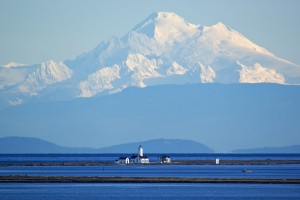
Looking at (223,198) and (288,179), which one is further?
(288,179)

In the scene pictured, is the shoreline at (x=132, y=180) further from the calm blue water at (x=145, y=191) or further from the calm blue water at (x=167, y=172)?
the calm blue water at (x=167, y=172)

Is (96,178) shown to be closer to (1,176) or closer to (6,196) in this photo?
(1,176)

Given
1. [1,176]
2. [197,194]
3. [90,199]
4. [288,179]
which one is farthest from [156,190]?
[1,176]

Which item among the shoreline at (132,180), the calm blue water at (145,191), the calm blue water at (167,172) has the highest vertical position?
the calm blue water at (167,172)

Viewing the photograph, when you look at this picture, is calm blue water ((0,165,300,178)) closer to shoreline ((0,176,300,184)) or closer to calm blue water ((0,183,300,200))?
shoreline ((0,176,300,184))

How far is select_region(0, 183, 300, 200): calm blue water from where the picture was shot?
74.9m

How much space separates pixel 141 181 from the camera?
92812 millimetres

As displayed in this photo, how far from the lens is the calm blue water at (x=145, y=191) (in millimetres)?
74938

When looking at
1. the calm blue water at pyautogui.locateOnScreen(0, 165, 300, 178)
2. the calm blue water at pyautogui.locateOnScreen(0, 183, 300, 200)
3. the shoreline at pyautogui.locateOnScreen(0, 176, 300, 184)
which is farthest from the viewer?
the calm blue water at pyautogui.locateOnScreen(0, 165, 300, 178)

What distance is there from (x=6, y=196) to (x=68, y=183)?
52.3 feet

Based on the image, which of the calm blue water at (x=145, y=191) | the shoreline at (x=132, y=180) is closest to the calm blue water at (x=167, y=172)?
the shoreline at (x=132, y=180)

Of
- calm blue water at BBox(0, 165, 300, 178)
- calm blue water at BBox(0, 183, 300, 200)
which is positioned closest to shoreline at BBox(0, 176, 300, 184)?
calm blue water at BBox(0, 183, 300, 200)

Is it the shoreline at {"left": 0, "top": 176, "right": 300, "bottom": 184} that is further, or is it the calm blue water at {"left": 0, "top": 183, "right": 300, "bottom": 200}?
the shoreline at {"left": 0, "top": 176, "right": 300, "bottom": 184}

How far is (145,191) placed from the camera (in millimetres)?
81000
